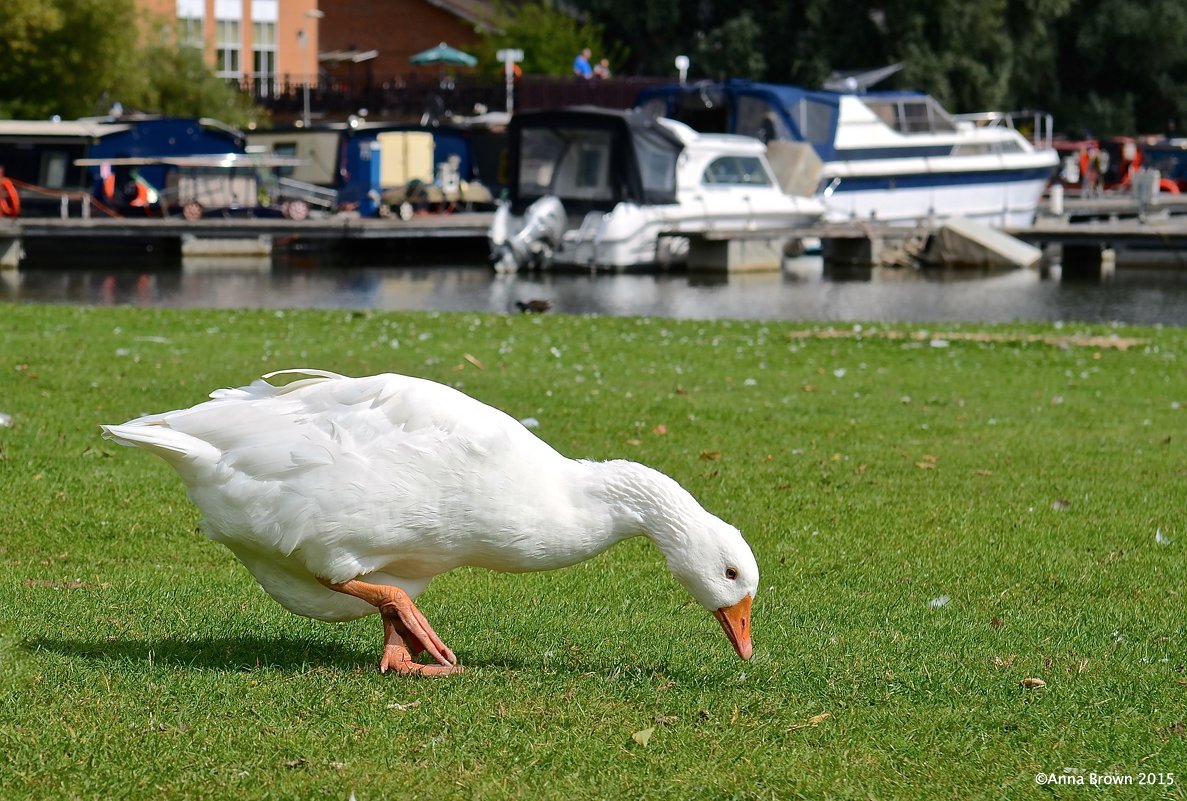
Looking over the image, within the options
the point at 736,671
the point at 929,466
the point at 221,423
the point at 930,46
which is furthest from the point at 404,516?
the point at 930,46

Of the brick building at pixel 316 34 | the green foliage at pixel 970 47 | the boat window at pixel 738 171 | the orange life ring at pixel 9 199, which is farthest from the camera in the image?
the brick building at pixel 316 34

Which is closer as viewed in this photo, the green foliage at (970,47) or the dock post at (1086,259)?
the dock post at (1086,259)

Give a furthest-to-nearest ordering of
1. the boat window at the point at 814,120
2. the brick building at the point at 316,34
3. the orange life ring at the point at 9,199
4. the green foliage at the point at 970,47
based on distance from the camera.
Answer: the brick building at the point at 316,34, the green foliage at the point at 970,47, the boat window at the point at 814,120, the orange life ring at the point at 9,199

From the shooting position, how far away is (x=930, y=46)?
60.8 metres

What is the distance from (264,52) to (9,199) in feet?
90.2

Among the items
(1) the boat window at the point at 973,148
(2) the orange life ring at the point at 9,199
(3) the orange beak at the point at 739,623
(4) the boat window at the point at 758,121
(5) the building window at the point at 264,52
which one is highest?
(5) the building window at the point at 264,52

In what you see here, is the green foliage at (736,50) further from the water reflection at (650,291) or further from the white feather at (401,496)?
the white feather at (401,496)

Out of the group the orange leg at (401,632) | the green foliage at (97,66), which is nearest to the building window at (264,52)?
the green foliage at (97,66)

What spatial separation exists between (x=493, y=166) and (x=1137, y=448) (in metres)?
42.0

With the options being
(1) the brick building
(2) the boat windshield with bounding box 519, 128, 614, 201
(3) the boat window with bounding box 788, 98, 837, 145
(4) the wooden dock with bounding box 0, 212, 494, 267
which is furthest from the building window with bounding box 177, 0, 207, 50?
(3) the boat window with bounding box 788, 98, 837, 145

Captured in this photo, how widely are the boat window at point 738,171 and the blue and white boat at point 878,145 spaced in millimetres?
2637

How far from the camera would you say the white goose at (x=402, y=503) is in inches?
220

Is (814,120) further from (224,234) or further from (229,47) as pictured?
(229,47)

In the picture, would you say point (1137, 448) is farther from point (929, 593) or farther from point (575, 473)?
point (575, 473)
